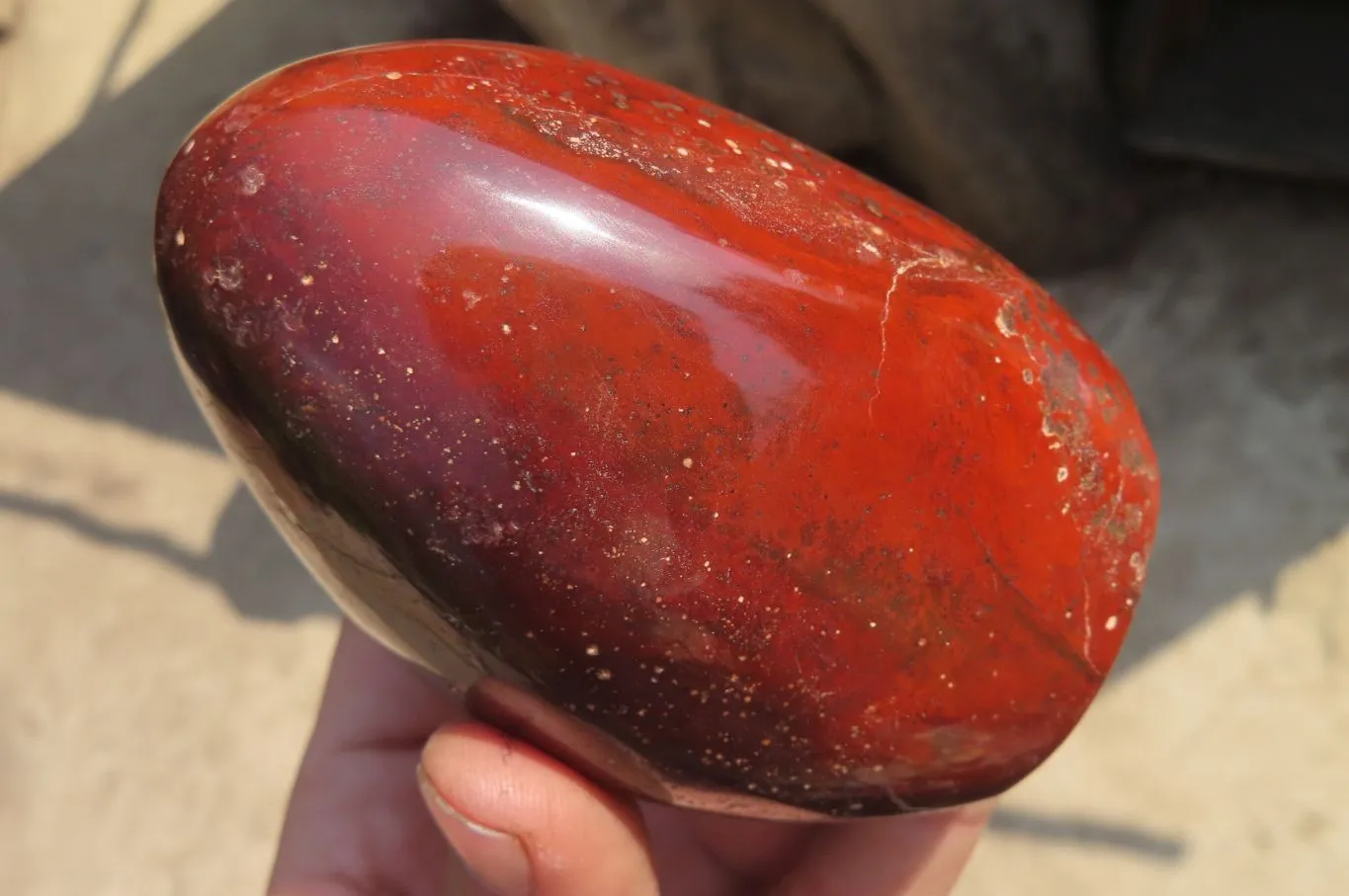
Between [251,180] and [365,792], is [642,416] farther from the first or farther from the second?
[365,792]

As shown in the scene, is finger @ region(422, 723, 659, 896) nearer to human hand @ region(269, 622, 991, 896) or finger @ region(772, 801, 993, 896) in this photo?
human hand @ region(269, 622, 991, 896)

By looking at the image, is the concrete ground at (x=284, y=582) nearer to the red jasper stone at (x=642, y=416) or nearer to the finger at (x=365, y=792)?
the finger at (x=365, y=792)

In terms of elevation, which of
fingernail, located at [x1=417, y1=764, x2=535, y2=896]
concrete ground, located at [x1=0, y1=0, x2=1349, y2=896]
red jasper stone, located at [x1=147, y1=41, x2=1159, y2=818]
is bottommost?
concrete ground, located at [x1=0, y1=0, x2=1349, y2=896]

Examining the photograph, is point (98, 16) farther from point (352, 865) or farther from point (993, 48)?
point (352, 865)

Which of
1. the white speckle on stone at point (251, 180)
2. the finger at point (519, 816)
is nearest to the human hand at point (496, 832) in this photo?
the finger at point (519, 816)

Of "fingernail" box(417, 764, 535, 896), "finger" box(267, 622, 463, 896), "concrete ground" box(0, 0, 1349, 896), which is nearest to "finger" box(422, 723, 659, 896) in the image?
"fingernail" box(417, 764, 535, 896)

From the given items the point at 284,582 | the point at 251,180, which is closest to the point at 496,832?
the point at 251,180
